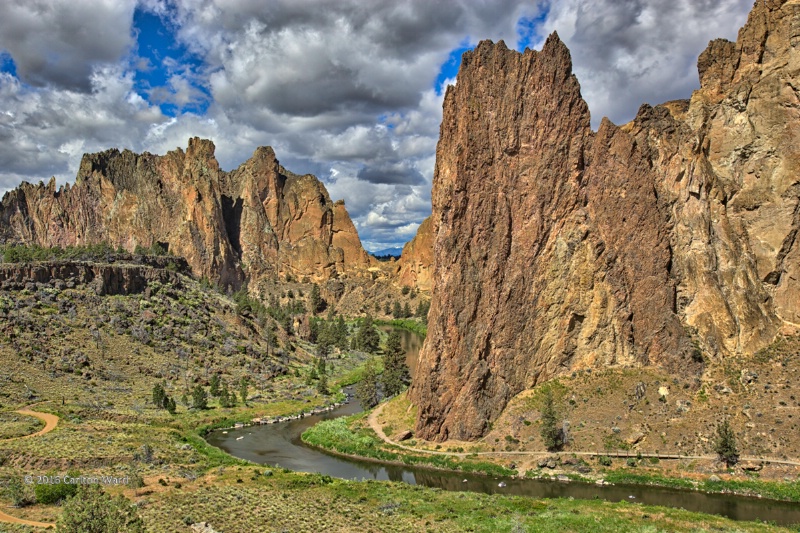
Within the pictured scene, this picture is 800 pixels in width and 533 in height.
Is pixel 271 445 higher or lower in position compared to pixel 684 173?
lower

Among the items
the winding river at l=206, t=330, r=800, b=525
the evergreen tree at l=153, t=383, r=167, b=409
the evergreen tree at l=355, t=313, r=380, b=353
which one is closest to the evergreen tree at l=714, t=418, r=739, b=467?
the winding river at l=206, t=330, r=800, b=525

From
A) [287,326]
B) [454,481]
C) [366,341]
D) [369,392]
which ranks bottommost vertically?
[454,481]

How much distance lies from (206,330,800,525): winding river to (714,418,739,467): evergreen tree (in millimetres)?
4330

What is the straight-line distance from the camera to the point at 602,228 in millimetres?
70000

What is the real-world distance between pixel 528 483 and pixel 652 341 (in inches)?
900

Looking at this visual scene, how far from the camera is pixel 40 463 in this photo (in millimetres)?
53156

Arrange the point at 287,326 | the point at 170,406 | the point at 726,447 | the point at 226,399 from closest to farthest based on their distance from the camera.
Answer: the point at 726,447
the point at 170,406
the point at 226,399
the point at 287,326

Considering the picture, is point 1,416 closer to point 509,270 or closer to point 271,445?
point 271,445

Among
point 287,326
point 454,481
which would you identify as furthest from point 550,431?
point 287,326

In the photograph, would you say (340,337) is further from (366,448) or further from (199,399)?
(366,448)

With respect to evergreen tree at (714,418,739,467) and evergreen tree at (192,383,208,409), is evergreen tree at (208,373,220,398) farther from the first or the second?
evergreen tree at (714,418,739,467)

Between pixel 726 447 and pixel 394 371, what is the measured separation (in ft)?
169

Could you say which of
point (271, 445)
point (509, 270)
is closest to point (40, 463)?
point (271, 445)

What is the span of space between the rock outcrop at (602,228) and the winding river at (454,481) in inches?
312
